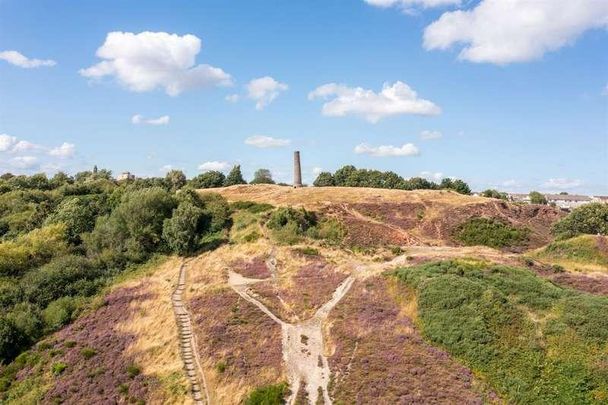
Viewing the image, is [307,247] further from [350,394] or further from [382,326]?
[350,394]

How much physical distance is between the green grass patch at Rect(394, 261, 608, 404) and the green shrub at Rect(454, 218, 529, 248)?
1021 inches

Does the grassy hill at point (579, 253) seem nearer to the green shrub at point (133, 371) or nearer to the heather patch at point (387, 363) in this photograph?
the heather patch at point (387, 363)

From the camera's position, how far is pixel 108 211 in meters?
73.0

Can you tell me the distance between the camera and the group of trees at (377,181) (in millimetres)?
109375

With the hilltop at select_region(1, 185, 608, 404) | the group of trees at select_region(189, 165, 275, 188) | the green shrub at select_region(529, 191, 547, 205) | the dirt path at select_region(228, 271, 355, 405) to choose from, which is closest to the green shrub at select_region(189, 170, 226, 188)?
the group of trees at select_region(189, 165, 275, 188)

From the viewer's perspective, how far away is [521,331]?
30.5 m

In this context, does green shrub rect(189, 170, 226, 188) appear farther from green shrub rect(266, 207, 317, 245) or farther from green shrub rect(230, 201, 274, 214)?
green shrub rect(266, 207, 317, 245)

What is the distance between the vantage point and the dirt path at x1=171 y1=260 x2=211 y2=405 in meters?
30.7

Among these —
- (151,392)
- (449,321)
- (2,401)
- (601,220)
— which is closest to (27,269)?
(2,401)

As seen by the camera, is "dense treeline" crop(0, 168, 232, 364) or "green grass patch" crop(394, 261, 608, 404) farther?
"dense treeline" crop(0, 168, 232, 364)

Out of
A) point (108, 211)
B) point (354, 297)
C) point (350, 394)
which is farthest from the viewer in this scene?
point (108, 211)

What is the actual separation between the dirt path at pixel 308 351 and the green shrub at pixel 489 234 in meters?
29.2

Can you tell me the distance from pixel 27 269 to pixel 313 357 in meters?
39.4

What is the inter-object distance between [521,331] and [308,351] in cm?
1458
